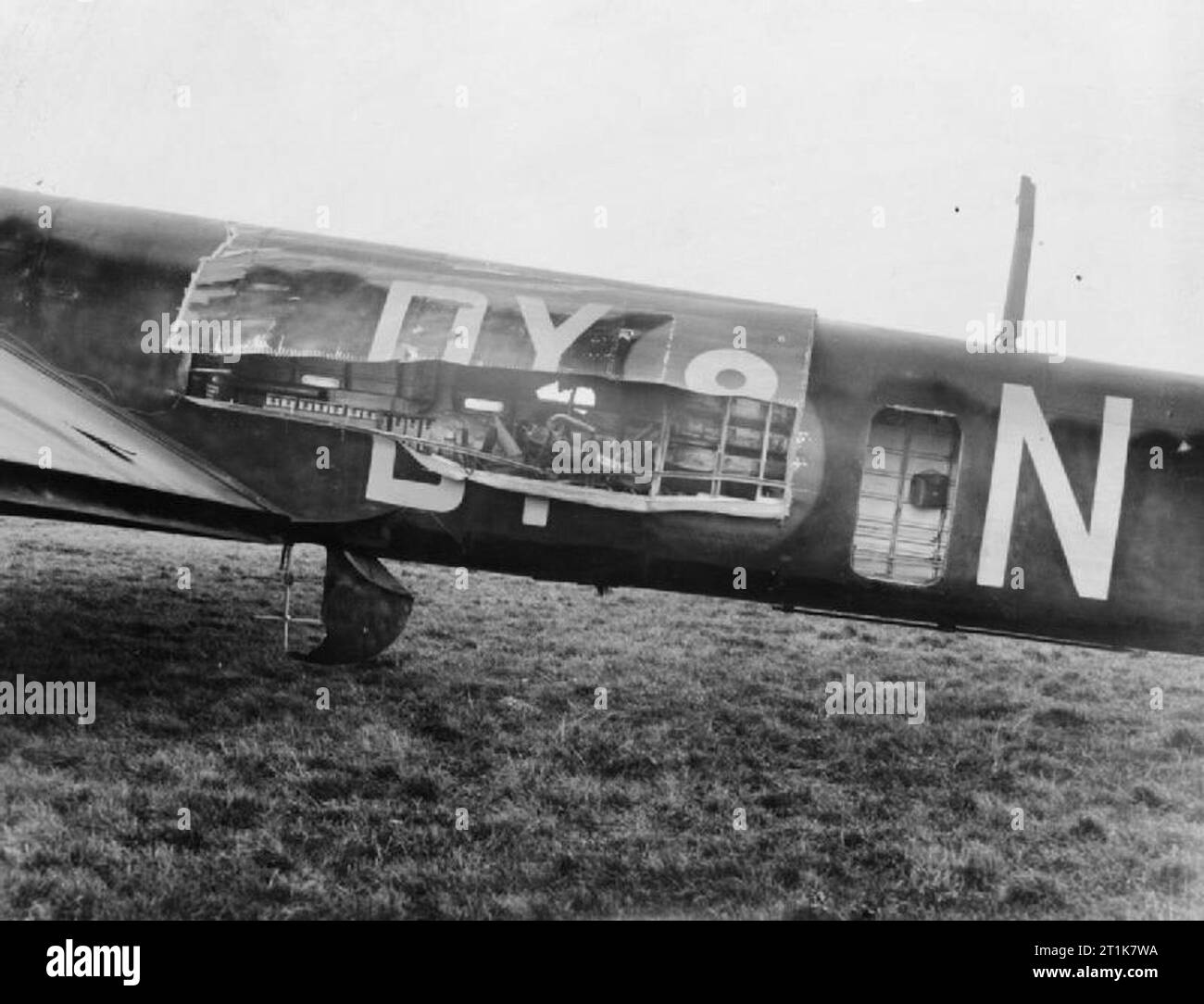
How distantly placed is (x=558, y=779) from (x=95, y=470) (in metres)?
2.94

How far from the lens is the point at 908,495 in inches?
314

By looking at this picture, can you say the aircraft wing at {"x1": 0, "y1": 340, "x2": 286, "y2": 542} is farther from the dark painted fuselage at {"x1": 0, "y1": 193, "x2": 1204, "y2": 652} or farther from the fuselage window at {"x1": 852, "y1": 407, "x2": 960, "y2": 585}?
the fuselage window at {"x1": 852, "y1": 407, "x2": 960, "y2": 585}

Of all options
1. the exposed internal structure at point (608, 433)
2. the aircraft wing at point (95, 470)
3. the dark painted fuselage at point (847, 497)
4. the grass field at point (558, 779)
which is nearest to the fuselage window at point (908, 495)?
the dark painted fuselage at point (847, 497)

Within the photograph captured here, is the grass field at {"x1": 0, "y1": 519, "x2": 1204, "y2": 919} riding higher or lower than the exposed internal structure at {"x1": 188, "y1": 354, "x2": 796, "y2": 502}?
lower

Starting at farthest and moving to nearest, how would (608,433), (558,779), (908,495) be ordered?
(908,495)
(608,433)
(558,779)

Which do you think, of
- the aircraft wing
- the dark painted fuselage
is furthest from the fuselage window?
the aircraft wing

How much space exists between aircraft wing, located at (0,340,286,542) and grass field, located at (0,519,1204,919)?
45.1 inches

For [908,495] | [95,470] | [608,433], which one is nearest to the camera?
[95,470]

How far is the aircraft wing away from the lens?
5.04 meters

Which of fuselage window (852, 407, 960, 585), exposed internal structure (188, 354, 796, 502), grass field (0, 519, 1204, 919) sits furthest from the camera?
fuselage window (852, 407, 960, 585)

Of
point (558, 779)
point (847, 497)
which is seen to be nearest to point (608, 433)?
point (847, 497)

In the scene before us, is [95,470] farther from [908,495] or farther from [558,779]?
[908,495]

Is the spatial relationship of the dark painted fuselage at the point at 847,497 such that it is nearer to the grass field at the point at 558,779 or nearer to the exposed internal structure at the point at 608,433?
the exposed internal structure at the point at 608,433
